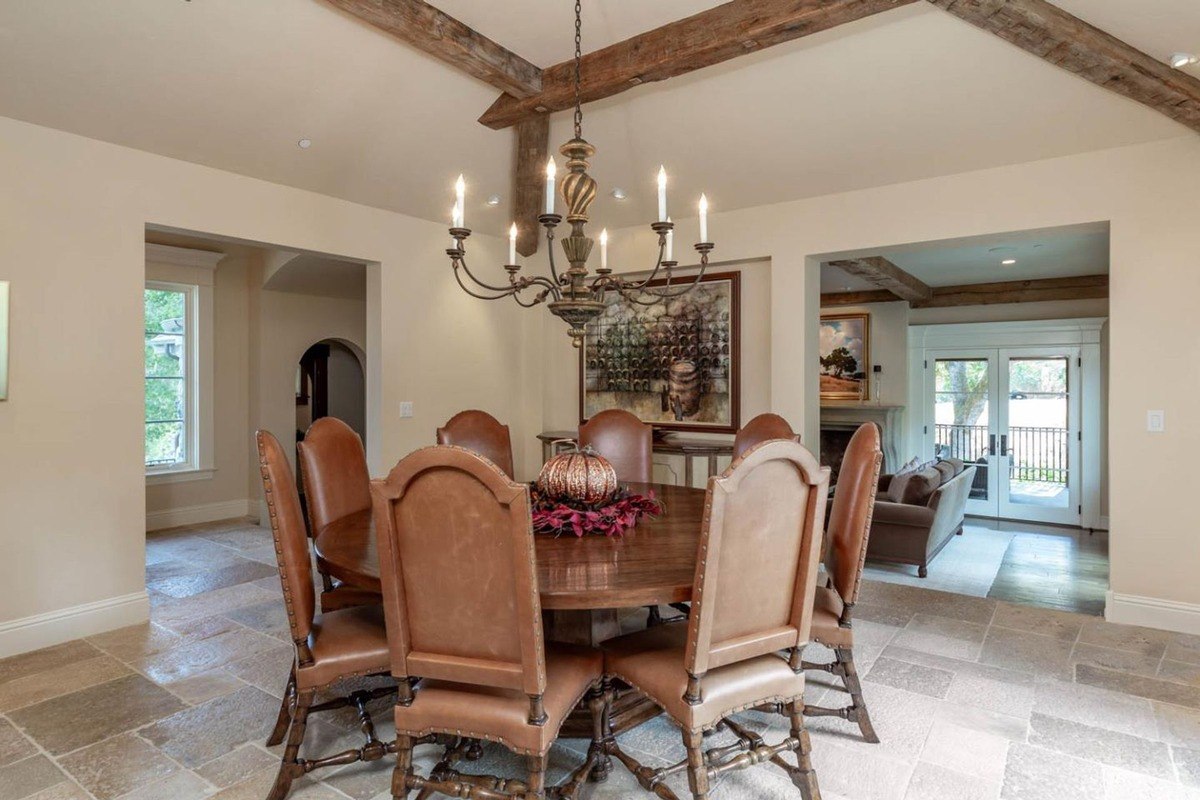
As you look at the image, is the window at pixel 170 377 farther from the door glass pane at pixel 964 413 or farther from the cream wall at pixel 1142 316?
the door glass pane at pixel 964 413

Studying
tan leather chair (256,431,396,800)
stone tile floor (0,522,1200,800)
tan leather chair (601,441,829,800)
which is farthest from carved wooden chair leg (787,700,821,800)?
tan leather chair (256,431,396,800)

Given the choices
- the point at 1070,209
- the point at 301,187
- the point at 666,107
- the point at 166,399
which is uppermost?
the point at 666,107

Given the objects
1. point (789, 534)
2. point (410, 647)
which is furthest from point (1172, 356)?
point (410, 647)

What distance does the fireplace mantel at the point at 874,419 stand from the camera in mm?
7539

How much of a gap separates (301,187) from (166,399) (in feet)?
10.1

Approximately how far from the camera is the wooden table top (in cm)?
166

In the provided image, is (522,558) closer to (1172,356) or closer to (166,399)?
(1172,356)

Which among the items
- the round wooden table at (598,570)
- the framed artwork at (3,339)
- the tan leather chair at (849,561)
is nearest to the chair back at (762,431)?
the round wooden table at (598,570)

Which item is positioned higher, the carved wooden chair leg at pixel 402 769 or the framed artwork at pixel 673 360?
the framed artwork at pixel 673 360

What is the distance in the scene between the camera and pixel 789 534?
68.7 inches

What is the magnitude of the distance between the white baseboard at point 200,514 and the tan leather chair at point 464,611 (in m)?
5.35

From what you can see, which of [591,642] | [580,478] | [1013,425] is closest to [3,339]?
[580,478]

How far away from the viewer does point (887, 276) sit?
6301 mm

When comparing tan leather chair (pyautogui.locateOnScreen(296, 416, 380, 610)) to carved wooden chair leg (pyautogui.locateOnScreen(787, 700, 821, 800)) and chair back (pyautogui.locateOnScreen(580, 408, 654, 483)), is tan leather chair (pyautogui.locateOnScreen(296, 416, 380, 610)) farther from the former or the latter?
carved wooden chair leg (pyautogui.locateOnScreen(787, 700, 821, 800))
